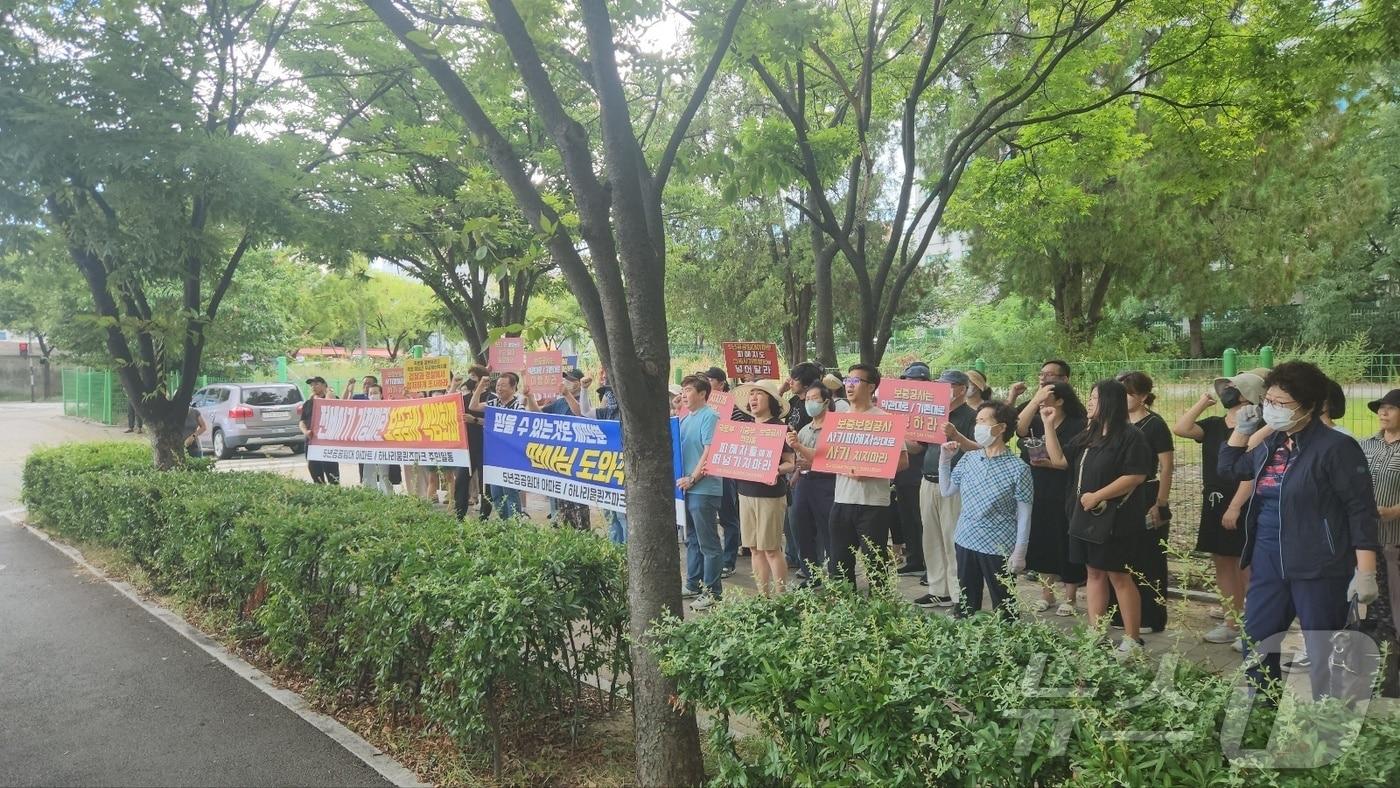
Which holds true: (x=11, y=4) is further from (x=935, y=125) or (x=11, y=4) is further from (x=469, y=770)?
(x=935, y=125)

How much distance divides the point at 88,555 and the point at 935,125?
1464 centimetres

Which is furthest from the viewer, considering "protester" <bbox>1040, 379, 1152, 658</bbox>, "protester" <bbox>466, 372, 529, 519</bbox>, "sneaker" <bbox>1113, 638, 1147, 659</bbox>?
"protester" <bbox>466, 372, 529, 519</bbox>

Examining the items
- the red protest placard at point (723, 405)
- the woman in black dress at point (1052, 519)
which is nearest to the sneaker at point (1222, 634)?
the woman in black dress at point (1052, 519)

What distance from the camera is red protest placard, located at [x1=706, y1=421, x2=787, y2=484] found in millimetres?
6481

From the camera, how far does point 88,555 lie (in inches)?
385

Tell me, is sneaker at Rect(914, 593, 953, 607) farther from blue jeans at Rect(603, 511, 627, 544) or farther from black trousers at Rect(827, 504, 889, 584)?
blue jeans at Rect(603, 511, 627, 544)

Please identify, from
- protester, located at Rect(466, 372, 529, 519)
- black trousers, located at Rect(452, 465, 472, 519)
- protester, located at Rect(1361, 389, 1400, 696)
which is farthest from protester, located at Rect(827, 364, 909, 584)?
black trousers, located at Rect(452, 465, 472, 519)

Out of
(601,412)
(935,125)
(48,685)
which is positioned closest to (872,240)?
(935,125)

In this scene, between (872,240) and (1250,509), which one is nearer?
(1250,509)

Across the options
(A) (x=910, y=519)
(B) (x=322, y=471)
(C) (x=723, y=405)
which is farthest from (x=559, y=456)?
(B) (x=322, y=471)

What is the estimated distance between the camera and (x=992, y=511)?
17.9 feet

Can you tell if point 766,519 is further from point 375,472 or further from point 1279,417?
point 375,472

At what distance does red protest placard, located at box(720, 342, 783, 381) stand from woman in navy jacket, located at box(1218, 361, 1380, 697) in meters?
7.47

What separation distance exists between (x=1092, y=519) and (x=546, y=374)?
25.2 ft
